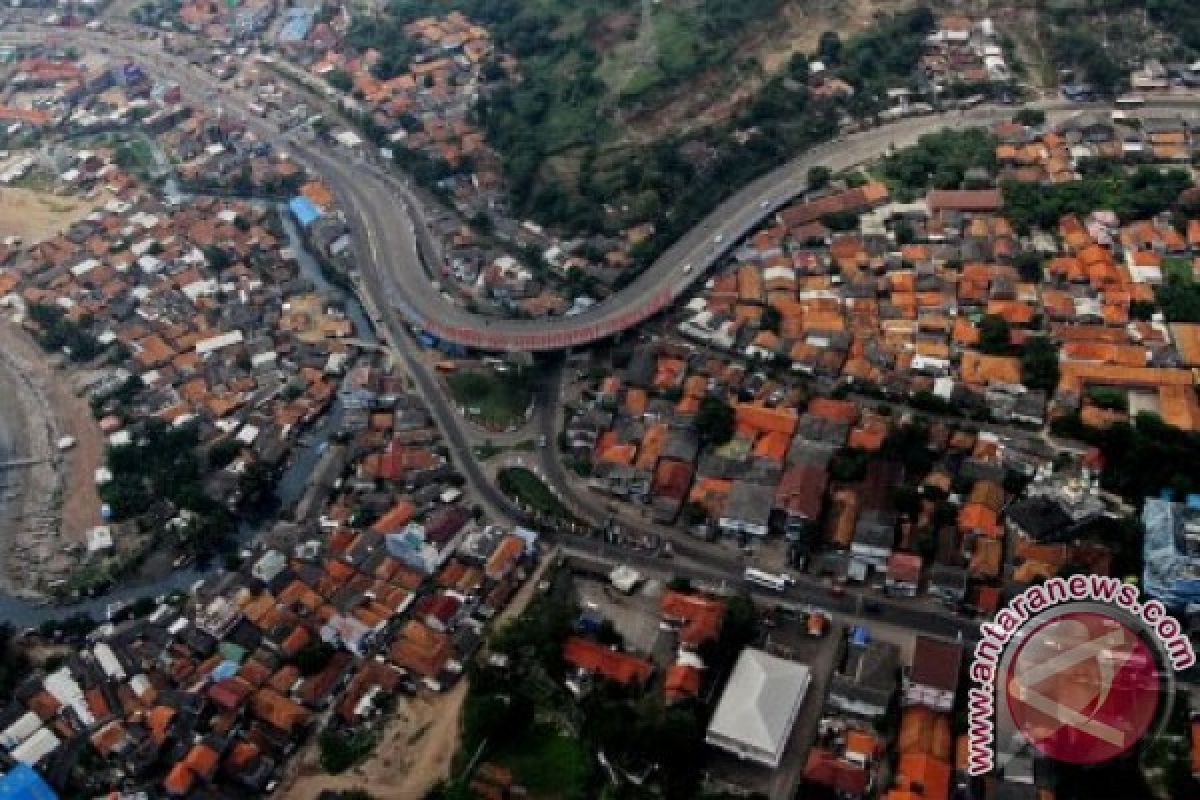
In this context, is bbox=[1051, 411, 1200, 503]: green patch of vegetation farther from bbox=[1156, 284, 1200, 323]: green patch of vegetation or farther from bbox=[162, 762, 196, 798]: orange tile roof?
bbox=[162, 762, 196, 798]: orange tile roof

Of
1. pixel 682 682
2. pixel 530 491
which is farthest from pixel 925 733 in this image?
pixel 530 491

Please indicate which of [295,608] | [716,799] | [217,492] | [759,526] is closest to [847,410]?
[759,526]

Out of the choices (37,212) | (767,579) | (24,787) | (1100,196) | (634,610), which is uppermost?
(1100,196)

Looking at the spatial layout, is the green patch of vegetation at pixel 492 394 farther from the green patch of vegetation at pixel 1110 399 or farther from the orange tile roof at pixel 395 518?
the green patch of vegetation at pixel 1110 399

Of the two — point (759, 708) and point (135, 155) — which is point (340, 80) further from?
point (759, 708)

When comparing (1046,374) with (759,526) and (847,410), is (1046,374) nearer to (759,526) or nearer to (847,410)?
(847,410)

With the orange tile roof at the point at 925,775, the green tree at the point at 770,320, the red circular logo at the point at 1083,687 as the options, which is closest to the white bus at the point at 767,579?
the orange tile roof at the point at 925,775

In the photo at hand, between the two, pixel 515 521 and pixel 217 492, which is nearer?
pixel 515 521
